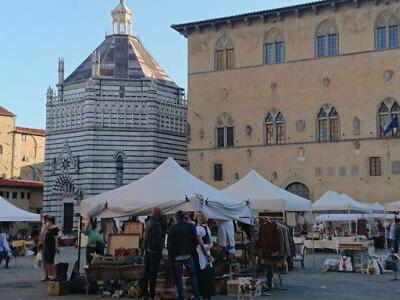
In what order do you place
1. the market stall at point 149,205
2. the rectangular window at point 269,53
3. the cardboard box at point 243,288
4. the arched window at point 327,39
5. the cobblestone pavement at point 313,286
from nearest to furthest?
1. the cardboard box at point 243,288
2. the market stall at point 149,205
3. the cobblestone pavement at point 313,286
4. the arched window at point 327,39
5. the rectangular window at point 269,53

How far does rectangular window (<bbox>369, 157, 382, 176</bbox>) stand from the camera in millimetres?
32197

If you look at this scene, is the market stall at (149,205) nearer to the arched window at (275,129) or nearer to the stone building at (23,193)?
the arched window at (275,129)

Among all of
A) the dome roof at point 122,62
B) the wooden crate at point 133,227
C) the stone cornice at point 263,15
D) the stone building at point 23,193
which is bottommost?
the wooden crate at point 133,227

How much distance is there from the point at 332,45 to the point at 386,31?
8.81ft

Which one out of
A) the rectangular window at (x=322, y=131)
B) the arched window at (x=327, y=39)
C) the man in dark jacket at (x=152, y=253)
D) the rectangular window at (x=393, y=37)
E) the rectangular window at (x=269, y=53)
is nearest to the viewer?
the man in dark jacket at (x=152, y=253)

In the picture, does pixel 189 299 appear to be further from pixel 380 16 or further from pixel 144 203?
pixel 380 16

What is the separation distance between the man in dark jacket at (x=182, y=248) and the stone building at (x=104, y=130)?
115 feet

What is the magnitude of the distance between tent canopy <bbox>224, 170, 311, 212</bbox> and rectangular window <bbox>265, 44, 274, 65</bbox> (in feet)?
52.8

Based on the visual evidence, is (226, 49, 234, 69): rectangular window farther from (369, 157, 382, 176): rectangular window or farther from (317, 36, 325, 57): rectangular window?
(369, 157, 382, 176): rectangular window

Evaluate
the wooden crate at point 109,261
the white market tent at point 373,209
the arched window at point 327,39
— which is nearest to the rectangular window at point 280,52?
the arched window at point 327,39

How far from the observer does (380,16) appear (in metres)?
32.5

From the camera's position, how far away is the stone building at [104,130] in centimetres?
4597

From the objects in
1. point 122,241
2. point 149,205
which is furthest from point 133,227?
point 149,205

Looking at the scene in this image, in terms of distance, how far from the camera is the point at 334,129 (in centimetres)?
3350
